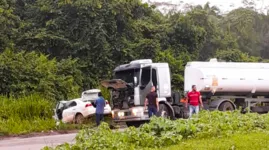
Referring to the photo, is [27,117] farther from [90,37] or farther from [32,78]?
[90,37]

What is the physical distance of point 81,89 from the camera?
1293 inches

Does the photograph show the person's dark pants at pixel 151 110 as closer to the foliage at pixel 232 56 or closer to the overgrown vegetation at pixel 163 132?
the overgrown vegetation at pixel 163 132

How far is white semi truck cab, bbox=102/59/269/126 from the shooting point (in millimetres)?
20609

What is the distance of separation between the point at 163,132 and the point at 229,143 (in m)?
1.71

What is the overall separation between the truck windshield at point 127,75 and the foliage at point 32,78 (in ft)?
22.6

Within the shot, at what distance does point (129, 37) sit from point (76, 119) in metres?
13.8

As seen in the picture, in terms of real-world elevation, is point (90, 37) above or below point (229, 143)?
above

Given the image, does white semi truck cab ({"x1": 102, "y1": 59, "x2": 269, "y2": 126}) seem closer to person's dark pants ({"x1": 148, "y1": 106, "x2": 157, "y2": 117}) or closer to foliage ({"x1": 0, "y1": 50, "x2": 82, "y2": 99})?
person's dark pants ({"x1": 148, "y1": 106, "x2": 157, "y2": 117})

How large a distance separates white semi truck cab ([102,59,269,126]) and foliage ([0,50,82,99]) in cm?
706

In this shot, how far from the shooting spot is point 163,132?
10609 millimetres

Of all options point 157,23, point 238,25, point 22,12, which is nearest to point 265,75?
point 157,23

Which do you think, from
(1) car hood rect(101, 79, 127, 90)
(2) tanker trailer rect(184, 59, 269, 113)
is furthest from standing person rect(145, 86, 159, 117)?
(2) tanker trailer rect(184, 59, 269, 113)

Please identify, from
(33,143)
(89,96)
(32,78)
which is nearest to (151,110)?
(33,143)

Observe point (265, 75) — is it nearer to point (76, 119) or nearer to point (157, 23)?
point (76, 119)
